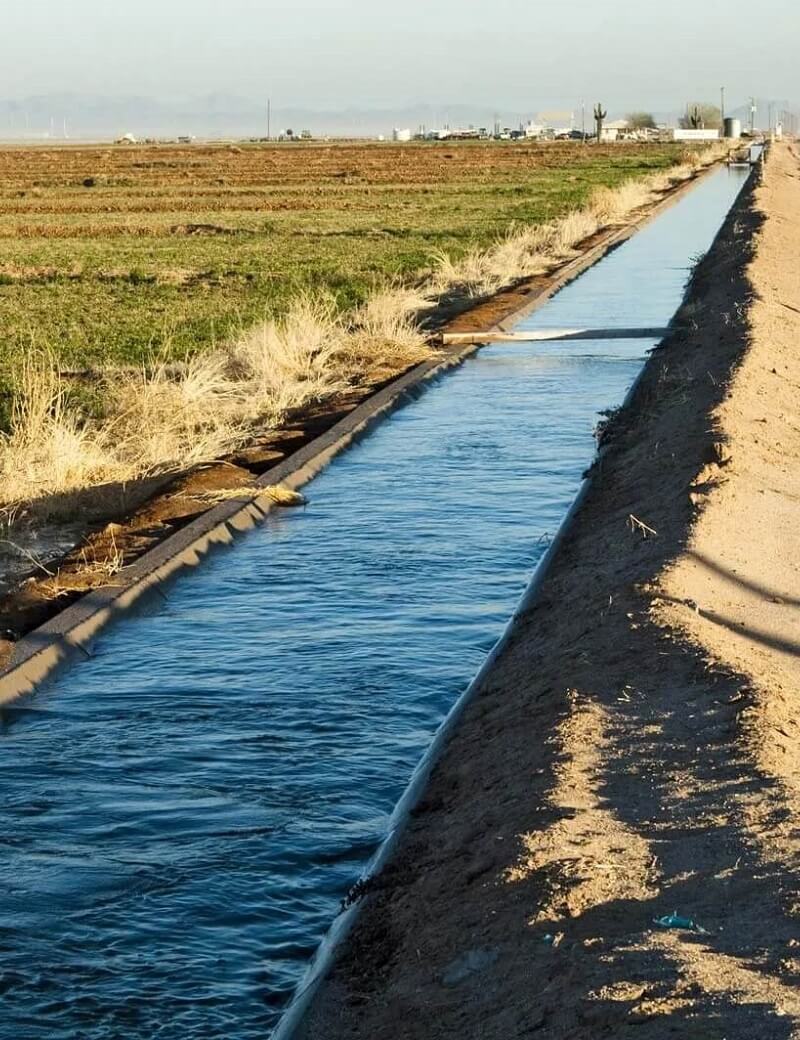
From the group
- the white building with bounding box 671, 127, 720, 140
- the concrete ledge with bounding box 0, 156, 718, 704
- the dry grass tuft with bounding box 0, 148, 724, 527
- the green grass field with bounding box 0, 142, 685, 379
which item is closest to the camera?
the concrete ledge with bounding box 0, 156, 718, 704

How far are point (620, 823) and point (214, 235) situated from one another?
39.5 meters

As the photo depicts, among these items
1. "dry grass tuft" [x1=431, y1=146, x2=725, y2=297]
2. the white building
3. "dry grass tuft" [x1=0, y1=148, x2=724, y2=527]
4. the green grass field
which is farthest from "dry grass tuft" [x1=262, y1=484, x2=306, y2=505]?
the white building

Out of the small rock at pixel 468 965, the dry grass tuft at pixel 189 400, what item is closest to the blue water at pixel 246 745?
the small rock at pixel 468 965

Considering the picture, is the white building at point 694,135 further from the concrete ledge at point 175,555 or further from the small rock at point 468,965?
the small rock at point 468,965

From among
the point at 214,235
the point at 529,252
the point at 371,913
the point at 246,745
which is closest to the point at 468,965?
the point at 371,913

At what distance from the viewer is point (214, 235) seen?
143 feet

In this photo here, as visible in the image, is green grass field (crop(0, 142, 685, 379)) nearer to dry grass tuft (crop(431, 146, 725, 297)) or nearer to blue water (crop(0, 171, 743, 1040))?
dry grass tuft (crop(431, 146, 725, 297))

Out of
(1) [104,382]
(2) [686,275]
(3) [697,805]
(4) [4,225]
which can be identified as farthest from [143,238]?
(3) [697,805]

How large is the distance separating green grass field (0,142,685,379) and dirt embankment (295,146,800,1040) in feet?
28.0

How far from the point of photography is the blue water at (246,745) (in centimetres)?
516

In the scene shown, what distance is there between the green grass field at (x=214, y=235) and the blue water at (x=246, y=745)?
217 inches

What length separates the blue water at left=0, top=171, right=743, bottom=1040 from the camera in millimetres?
5164

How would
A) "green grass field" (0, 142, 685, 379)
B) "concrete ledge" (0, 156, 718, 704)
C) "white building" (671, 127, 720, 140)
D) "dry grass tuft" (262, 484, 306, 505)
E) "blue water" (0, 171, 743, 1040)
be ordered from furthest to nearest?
1. "white building" (671, 127, 720, 140)
2. "green grass field" (0, 142, 685, 379)
3. "dry grass tuft" (262, 484, 306, 505)
4. "concrete ledge" (0, 156, 718, 704)
5. "blue water" (0, 171, 743, 1040)

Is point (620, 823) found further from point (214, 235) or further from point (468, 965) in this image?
point (214, 235)
